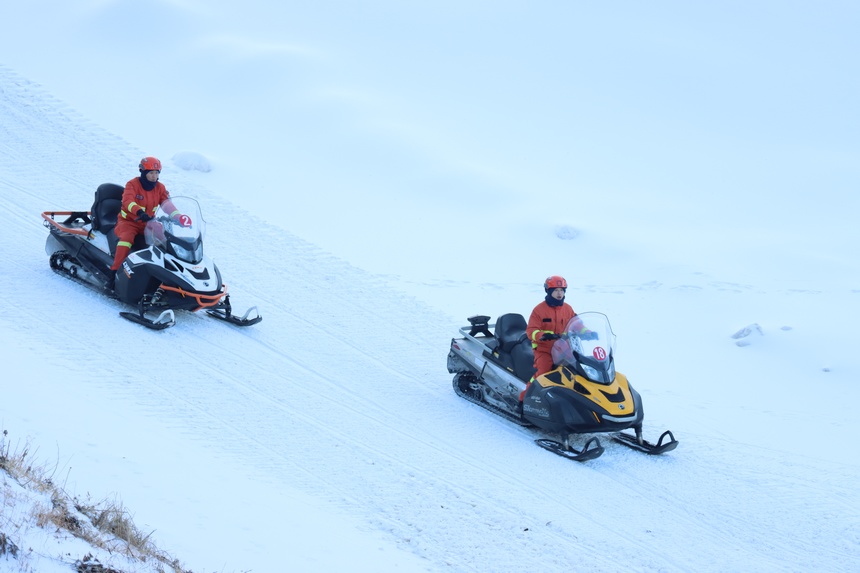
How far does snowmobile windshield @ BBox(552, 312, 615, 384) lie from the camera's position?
977 centimetres

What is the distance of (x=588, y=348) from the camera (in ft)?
32.4

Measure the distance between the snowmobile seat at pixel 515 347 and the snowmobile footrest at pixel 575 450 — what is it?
2.84 feet

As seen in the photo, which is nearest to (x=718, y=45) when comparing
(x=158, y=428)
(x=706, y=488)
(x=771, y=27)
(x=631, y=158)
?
(x=771, y=27)

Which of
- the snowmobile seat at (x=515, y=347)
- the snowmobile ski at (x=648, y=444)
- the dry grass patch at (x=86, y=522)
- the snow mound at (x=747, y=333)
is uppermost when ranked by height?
the snow mound at (x=747, y=333)

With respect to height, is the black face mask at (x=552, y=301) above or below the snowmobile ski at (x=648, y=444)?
above

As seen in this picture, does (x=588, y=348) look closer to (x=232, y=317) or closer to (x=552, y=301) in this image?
(x=552, y=301)

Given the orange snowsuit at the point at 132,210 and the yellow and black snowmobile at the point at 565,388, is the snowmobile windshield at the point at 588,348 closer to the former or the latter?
the yellow and black snowmobile at the point at 565,388

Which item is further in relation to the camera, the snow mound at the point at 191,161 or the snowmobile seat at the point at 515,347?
the snow mound at the point at 191,161

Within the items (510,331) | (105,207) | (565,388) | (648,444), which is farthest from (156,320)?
(648,444)

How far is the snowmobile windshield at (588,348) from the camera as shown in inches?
385

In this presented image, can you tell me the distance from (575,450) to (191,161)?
32.9 feet

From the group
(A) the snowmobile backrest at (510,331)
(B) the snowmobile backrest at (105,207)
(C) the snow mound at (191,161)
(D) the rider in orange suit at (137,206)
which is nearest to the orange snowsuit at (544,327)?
(A) the snowmobile backrest at (510,331)

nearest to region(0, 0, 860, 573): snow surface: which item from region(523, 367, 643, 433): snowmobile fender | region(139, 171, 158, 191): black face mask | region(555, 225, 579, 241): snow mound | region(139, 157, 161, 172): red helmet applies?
region(555, 225, 579, 241): snow mound

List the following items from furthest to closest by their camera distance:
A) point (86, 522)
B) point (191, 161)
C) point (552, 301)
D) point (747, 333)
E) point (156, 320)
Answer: point (191, 161) < point (747, 333) < point (156, 320) < point (552, 301) < point (86, 522)
